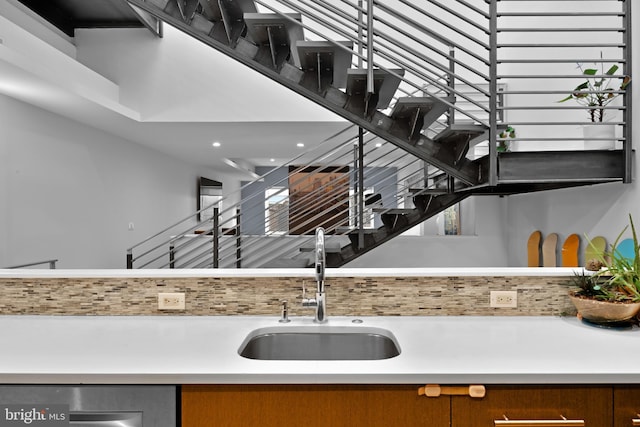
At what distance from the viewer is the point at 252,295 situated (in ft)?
5.51

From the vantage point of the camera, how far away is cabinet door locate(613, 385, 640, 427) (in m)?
1.08

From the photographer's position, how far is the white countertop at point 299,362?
42.3 inches

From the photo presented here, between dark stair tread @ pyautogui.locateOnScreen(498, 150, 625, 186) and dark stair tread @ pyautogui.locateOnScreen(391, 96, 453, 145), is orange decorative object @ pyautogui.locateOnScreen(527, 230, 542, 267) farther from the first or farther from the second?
dark stair tread @ pyautogui.locateOnScreen(391, 96, 453, 145)

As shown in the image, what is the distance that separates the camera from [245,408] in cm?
109

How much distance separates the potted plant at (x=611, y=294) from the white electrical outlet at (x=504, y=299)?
8.0 inches

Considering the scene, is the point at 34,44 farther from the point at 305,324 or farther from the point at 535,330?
the point at 535,330

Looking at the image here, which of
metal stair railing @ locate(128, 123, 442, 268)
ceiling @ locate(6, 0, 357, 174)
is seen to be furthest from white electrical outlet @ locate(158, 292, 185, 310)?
ceiling @ locate(6, 0, 357, 174)

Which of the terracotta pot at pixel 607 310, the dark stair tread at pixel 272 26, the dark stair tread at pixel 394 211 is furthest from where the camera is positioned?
the dark stair tread at pixel 394 211

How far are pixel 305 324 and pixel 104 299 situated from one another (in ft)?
2.76

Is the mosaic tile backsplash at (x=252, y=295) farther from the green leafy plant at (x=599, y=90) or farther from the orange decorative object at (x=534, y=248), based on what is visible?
the orange decorative object at (x=534, y=248)

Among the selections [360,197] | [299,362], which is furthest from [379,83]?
[299,362]

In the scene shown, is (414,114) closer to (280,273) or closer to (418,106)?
(418,106)

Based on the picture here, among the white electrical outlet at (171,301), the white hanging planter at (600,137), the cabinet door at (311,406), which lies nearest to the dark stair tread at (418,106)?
the white hanging planter at (600,137)

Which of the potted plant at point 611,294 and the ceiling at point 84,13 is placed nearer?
the potted plant at point 611,294
